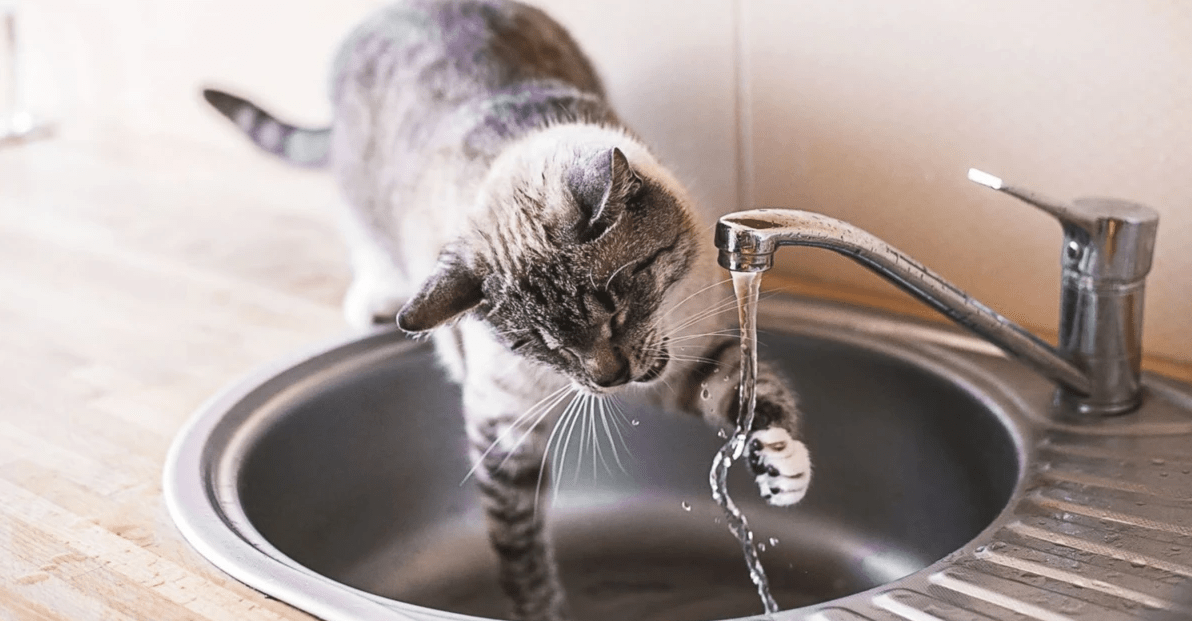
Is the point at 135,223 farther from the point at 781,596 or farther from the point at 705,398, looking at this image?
the point at 781,596

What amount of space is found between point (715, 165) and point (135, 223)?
3.01 ft

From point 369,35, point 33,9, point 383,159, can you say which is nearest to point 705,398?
point 383,159

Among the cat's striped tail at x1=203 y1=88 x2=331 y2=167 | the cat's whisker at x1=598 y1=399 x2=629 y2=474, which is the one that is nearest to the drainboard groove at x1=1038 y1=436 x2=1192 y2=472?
the cat's whisker at x1=598 y1=399 x2=629 y2=474

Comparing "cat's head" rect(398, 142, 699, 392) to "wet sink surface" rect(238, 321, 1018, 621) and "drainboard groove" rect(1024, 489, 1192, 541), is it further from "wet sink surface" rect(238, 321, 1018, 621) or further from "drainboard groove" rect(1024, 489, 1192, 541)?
"drainboard groove" rect(1024, 489, 1192, 541)

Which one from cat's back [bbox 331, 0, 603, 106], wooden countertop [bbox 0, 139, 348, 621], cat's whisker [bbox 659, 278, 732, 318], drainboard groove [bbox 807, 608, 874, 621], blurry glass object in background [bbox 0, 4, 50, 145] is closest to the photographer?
drainboard groove [bbox 807, 608, 874, 621]

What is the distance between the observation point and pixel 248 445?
1.21 meters

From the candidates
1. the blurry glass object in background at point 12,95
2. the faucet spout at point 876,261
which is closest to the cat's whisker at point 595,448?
the faucet spout at point 876,261

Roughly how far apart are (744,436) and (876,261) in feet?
0.84

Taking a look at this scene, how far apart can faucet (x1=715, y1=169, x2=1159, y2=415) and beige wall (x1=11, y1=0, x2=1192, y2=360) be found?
0.42ft

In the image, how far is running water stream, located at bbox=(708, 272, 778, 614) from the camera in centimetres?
99

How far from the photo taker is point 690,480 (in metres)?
1.39

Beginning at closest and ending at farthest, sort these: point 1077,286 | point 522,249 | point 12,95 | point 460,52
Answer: point 1077,286 → point 522,249 → point 460,52 → point 12,95

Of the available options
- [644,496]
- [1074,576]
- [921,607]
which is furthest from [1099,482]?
[644,496]

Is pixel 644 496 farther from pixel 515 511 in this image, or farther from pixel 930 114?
pixel 930 114
